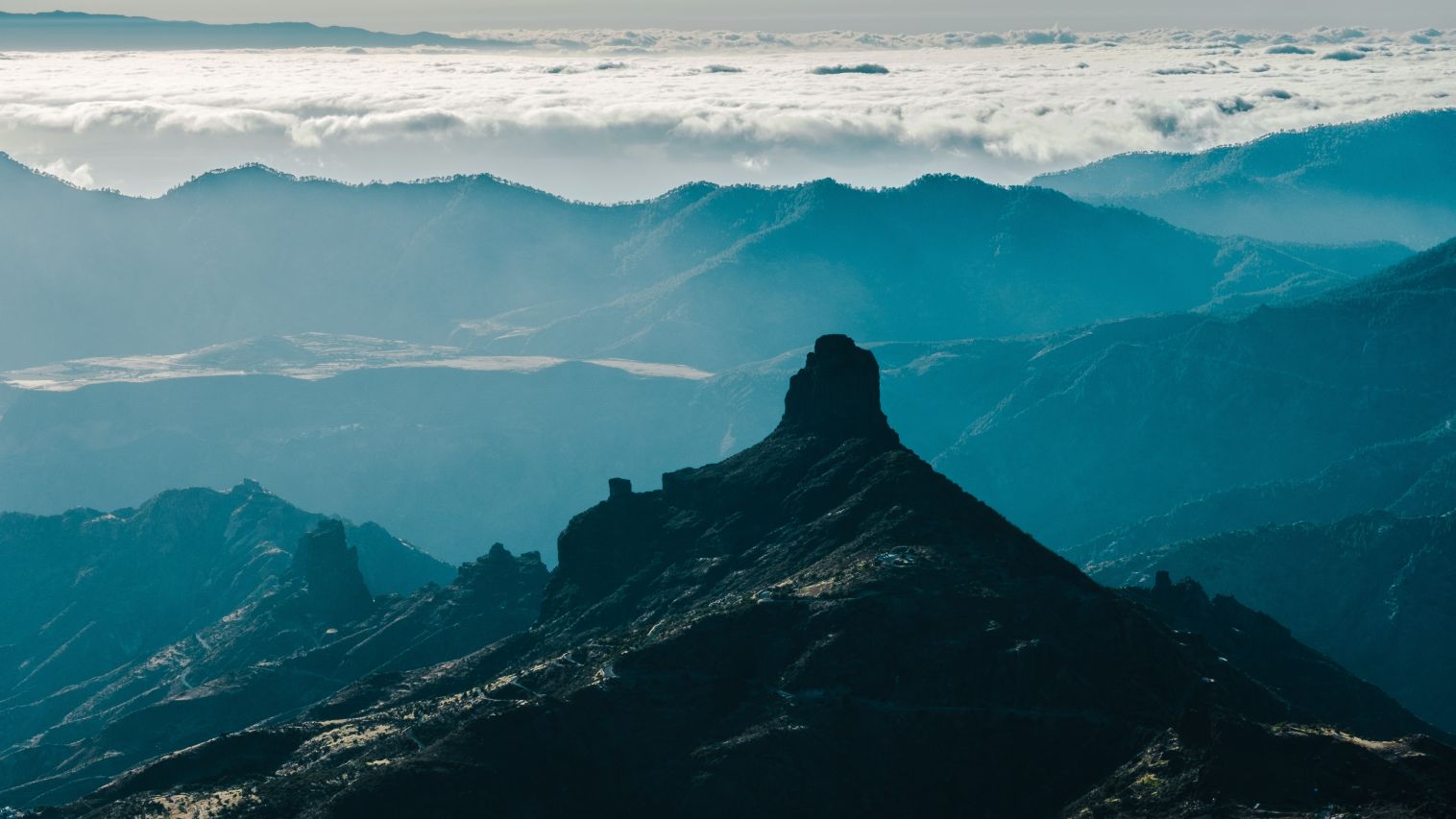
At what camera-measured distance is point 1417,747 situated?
198 metres

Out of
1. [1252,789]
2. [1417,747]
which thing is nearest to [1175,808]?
[1252,789]

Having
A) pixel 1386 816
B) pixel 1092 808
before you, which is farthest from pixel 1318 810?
pixel 1092 808

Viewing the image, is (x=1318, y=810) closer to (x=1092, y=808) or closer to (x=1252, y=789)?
(x=1252, y=789)

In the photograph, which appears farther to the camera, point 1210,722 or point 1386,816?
point 1210,722

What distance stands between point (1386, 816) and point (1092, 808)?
86.2ft

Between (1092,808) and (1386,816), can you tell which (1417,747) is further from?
(1092,808)

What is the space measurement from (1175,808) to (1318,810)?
466 inches

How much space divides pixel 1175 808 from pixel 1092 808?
350 inches

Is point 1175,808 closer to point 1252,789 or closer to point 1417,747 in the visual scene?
point 1252,789

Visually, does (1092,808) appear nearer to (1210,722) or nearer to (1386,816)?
(1210,722)

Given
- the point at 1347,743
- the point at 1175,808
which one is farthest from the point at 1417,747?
the point at 1175,808

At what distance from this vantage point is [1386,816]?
604 ft

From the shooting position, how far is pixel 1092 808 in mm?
198875

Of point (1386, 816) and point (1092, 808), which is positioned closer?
point (1386, 816)
